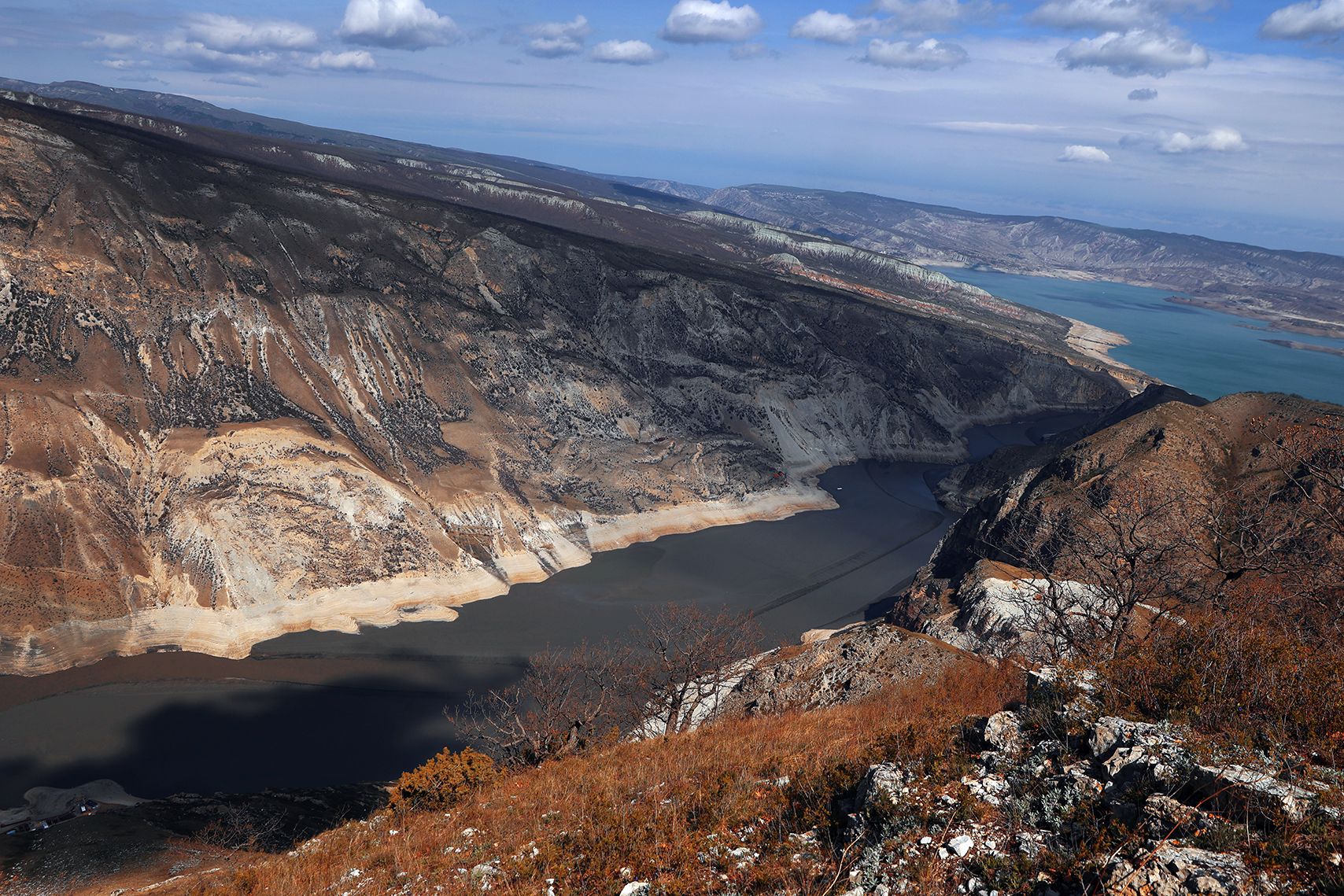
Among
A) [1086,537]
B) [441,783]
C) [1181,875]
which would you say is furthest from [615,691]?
[1086,537]

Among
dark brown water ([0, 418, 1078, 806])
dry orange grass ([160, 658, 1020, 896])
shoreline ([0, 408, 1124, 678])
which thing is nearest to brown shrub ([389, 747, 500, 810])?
dry orange grass ([160, 658, 1020, 896])

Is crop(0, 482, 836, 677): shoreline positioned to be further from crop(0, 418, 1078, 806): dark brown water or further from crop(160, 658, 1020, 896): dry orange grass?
crop(160, 658, 1020, 896): dry orange grass

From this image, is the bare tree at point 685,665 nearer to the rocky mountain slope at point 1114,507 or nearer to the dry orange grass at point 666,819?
the dry orange grass at point 666,819

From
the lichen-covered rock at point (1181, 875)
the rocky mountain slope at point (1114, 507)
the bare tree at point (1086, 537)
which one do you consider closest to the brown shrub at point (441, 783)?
the lichen-covered rock at point (1181, 875)

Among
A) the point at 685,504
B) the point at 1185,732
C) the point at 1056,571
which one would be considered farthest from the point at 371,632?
the point at 1185,732

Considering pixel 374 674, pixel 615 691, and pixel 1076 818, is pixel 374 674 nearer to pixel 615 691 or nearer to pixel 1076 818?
pixel 615 691

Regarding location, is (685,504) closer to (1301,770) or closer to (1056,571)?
(1056,571)

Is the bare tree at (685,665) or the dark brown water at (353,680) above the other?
the bare tree at (685,665)
